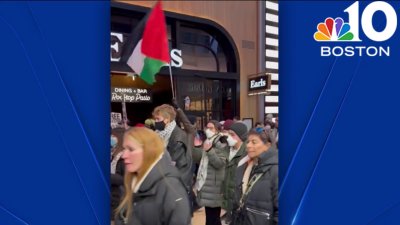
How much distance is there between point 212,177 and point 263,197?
1.71 meters

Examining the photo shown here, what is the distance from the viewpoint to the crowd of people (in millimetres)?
1868

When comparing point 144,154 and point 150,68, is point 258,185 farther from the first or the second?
point 150,68

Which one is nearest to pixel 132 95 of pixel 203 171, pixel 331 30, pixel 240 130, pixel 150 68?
pixel 203 171

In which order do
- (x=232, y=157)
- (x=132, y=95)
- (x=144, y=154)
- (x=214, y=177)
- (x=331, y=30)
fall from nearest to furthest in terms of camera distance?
(x=331, y=30) < (x=144, y=154) < (x=232, y=157) < (x=214, y=177) < (x=132, y=95)

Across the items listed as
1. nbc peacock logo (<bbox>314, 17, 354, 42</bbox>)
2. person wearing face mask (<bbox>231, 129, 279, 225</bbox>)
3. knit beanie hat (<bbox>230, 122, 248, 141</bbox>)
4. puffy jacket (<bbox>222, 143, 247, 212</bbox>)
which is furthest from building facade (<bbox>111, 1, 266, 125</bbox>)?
nbc peacock logo (<bbox>314, 17, 354, 42</bbox>)

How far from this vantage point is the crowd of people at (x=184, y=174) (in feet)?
6.13

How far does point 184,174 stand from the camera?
4.00 m

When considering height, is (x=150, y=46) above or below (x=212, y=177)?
above

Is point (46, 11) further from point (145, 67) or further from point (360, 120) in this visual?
point (360, 120)

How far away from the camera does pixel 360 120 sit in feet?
5.86

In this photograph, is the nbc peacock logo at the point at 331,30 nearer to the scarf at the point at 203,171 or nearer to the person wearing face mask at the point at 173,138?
the person wearing face mask at the point at 173,138

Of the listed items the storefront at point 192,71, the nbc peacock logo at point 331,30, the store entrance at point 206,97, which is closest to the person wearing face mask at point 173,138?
the nbc peacock logo at point 331,30

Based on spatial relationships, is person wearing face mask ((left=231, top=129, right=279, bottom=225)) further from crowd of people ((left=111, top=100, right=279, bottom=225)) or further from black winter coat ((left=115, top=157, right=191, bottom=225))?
black winter coat ((left=115, top=157, right=191, bottom=225))

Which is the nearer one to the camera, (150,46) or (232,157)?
(150,46)
